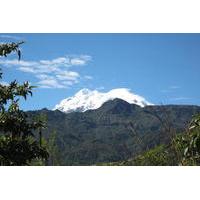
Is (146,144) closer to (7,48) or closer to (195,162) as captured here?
(195,162)

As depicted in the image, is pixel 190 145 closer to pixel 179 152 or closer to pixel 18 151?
pixel 179 152

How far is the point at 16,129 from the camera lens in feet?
16.5

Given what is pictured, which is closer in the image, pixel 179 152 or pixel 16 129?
pixel 179 152

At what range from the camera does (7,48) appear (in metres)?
5.60

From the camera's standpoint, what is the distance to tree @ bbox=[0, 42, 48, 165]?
15.1 ft

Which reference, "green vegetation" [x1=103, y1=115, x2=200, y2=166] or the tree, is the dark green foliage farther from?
"green vegetation" [x1=103, y1=115, x2=200, y2=166]

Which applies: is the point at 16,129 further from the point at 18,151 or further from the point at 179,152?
the point at 179,152

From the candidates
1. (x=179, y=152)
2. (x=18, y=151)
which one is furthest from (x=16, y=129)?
(x=179, y=152)

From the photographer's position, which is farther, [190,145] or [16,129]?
[16,129]

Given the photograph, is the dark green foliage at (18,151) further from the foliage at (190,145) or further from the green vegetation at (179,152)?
the foliage at (190,145)

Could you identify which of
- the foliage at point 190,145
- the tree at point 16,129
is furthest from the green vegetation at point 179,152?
the tree at point 16,129

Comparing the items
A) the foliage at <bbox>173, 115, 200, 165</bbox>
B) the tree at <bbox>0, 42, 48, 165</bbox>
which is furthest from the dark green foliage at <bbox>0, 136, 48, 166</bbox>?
the foliage at <bbox>173, 115, 200, 165</bbox>
